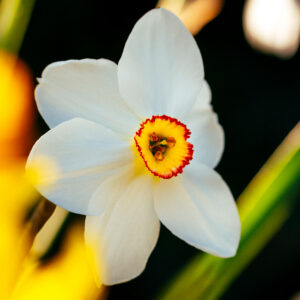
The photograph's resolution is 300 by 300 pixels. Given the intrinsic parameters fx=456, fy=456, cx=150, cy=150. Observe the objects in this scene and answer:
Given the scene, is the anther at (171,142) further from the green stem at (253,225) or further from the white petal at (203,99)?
the green stem at (253,225)

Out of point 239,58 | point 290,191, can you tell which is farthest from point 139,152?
point 239,58

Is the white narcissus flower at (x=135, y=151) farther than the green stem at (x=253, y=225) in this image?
No

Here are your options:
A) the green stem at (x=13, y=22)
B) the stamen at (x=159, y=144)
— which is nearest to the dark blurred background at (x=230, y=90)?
the green stem at (x=13, y=22)

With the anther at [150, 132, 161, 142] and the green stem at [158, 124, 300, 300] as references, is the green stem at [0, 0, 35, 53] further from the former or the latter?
the green stem at [158, 124, 300, 300]

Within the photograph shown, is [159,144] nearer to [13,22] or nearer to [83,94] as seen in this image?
[83,94]

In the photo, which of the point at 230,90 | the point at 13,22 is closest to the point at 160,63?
the point at 13,22

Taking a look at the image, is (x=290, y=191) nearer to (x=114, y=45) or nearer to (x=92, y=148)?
(x=92, y=148)

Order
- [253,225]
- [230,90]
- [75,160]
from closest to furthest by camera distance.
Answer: [75,160], [253,225], [230,90]
